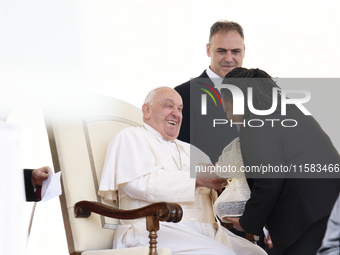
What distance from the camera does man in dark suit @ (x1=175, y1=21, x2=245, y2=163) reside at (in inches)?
162

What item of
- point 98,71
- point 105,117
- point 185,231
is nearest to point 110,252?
point 185,231

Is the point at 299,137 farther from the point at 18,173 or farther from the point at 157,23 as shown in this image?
the point at 157,23

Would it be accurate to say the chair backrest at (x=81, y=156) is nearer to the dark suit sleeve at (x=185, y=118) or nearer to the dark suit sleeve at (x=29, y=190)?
the dark suit sleeve at (x=29, y=190)

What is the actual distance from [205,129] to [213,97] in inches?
11.8

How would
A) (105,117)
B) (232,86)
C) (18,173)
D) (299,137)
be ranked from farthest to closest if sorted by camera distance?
(105,117) < (232,86) < (299,137) < (18,173)

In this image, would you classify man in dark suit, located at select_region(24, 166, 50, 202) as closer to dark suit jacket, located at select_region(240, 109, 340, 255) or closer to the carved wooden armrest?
the carved wooden armrest

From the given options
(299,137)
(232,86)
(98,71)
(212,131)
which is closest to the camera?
(299,137)

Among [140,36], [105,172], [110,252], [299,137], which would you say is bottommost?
[110,252]

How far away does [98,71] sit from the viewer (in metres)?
5.61

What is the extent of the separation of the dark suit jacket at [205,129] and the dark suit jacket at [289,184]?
1.28 metres

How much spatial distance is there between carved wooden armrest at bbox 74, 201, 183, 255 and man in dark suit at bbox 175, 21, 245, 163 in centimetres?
109

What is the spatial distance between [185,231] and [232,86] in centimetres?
83

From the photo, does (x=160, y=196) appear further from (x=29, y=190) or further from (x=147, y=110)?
(x=29, y=190)

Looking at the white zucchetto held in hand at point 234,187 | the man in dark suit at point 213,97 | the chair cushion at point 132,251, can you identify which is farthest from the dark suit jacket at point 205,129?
the chair cushion at point 132,251
